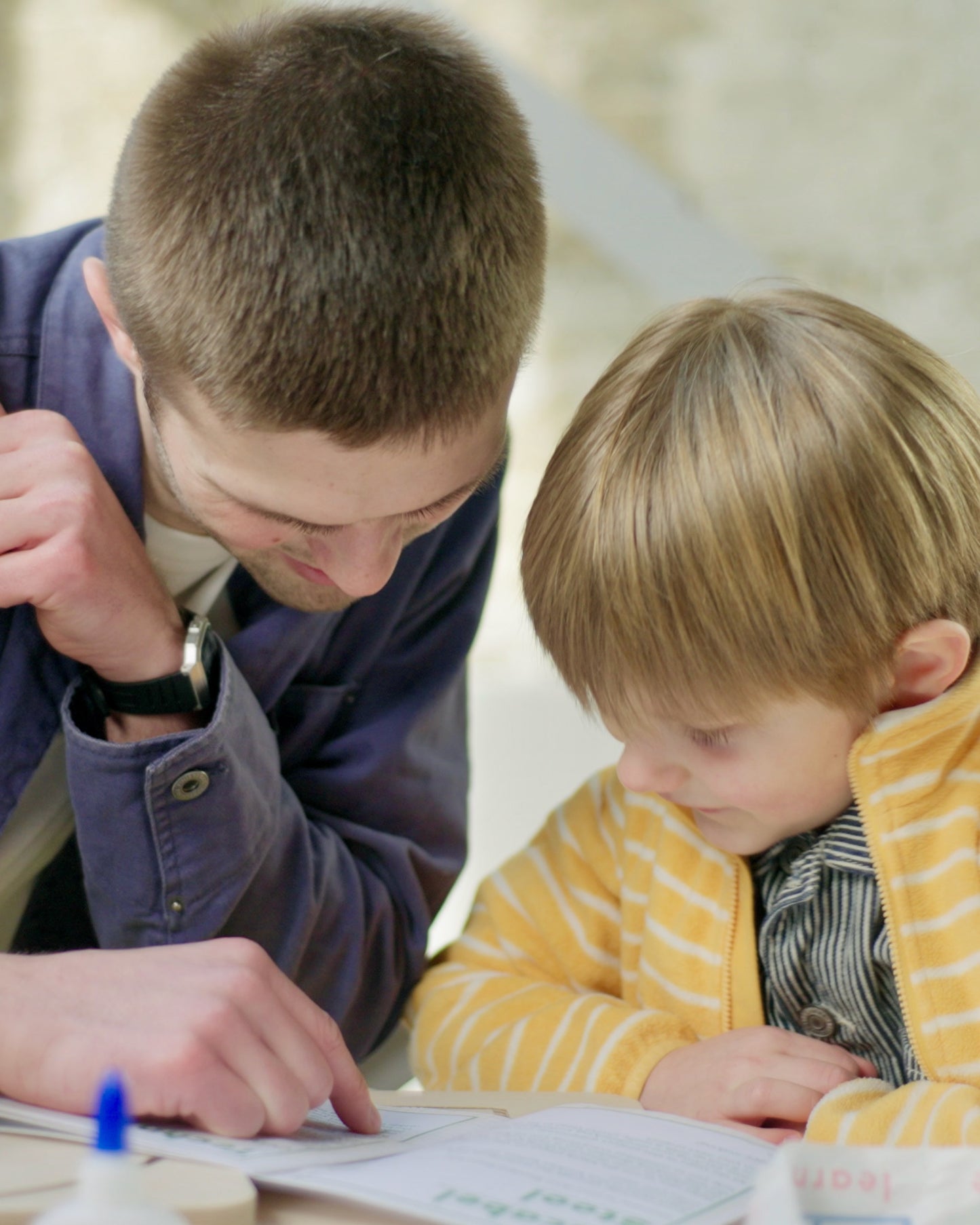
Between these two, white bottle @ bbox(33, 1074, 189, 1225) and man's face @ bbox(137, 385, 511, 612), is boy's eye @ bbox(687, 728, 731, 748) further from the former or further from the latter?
white bottle @ bbox(33, 1074, 189, 1225)

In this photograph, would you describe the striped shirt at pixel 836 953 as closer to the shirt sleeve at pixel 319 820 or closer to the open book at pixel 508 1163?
the open book at pixel 508 1163

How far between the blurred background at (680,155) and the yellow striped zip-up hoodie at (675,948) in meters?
1.26

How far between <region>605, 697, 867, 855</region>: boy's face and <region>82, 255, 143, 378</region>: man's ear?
1.32 feet

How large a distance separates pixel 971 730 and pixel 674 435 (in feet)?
0.85

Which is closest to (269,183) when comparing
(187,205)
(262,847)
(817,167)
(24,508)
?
(187,205)

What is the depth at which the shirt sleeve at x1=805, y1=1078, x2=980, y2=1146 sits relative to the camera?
76cm

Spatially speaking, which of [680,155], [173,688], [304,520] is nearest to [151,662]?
[173,688]

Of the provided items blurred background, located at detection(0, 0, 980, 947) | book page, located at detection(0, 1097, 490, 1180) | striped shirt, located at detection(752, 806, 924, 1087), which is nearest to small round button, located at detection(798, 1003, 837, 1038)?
striped shirt, located at detection(752, 806, 924, 1087)

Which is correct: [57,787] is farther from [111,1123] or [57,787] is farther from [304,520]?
[111,1123]

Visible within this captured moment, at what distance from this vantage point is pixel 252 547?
3.10ft

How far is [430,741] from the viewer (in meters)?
1.21

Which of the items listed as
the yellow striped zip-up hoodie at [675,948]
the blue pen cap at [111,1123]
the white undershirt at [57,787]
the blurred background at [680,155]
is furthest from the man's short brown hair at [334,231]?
the blurred background at [680,155]

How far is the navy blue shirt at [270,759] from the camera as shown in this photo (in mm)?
944

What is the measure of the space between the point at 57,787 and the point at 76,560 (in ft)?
0.84
